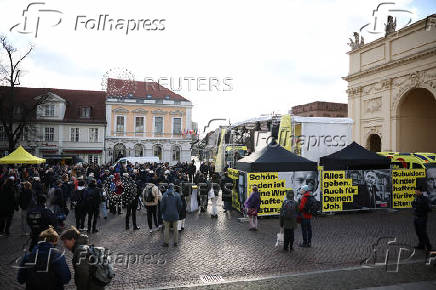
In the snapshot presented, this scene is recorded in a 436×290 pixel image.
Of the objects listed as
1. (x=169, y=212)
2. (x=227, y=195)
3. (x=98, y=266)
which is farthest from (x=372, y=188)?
(x=98, y=266)

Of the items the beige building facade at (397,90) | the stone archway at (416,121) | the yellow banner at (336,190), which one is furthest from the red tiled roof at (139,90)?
the yellow banner at (336,190)

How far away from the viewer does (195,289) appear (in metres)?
5.53

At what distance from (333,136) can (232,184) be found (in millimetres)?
6406

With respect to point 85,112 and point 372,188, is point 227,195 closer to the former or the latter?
point 372,188

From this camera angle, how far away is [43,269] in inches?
138

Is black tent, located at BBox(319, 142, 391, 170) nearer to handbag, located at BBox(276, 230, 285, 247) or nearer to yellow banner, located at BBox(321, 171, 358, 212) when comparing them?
yellow banner, located at BBox(321, 171, 358, 212)

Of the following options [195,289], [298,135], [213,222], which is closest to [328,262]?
[195,289]

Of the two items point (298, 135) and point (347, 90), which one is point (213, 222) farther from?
point (347, 90)

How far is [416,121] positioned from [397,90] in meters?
3.94

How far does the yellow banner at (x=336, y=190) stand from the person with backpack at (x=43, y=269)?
35.1ft

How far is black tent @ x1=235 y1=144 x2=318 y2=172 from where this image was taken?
38.1 feet

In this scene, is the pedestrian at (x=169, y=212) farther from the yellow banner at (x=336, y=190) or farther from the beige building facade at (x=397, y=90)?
the beige building facade at (x=397, y=90)

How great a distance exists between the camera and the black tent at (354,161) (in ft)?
41.1

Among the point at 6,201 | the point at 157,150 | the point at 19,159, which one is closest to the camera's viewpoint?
the point at 6,201
